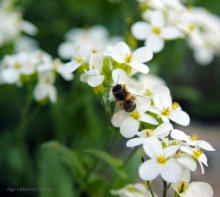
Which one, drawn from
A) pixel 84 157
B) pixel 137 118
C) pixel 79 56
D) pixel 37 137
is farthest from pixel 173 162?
pixel 37 137

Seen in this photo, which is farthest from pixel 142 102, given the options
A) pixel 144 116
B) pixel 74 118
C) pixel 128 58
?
pixel 74 118

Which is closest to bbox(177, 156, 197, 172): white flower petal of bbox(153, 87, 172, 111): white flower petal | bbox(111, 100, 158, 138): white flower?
bbox(111, 100, 158, 138): white flower

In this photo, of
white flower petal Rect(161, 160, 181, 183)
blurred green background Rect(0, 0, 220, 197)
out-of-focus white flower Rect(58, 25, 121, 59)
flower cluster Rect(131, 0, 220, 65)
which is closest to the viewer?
white flower petal Rect(161, 160, 181, 183)

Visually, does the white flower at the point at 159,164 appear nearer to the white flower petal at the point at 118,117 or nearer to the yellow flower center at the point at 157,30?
the white flower petal at the point at 118,117

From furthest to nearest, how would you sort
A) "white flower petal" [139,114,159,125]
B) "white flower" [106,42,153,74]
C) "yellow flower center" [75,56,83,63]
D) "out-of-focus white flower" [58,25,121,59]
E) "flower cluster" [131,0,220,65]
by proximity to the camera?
"out-of-focus white flower" [58,25,121,59], "flower cluster" [131,0,220,65], "yellow flower center" [75,56,83,63], "white flower" [106,42,153,74], "white flower petal" [139,114,159,125]

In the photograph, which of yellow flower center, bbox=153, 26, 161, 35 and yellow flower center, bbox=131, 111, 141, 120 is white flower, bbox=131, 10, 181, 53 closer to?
yellow flower center, bbox=153, 26, 161, 35

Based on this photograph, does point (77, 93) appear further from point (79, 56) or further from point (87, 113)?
point (79, 56)
